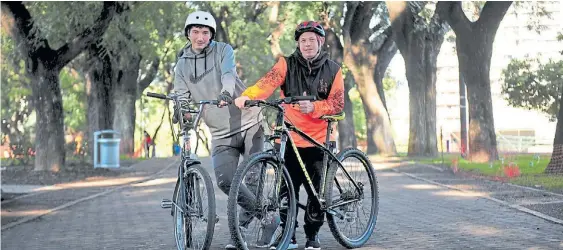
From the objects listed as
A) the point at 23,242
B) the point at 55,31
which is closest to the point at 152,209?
the point at 23,242

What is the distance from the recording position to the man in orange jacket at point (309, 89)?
8.08 m

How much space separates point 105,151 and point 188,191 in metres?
22.0

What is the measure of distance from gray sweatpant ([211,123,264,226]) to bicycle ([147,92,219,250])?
44cm

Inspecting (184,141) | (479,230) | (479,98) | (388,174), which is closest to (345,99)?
(479,98)

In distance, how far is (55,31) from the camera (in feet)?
84.7

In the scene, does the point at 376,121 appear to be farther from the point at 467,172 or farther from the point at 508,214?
the point at 508,214

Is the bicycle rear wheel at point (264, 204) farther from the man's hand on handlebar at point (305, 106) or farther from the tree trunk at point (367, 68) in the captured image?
the tree trunk at point (367, 68)

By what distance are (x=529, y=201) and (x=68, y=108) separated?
47.3m

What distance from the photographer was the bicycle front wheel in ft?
23.7

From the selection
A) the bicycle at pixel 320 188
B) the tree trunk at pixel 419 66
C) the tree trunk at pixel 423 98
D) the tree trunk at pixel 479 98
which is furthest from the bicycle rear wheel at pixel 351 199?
the tree trunk at pixel 423 98

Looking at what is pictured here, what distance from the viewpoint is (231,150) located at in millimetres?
8164

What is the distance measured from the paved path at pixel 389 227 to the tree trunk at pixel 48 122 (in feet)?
34.1

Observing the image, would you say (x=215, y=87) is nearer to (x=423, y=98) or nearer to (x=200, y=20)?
(x=200, y=20)

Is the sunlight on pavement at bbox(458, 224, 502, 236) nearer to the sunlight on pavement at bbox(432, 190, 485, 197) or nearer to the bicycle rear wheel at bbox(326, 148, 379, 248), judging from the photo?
the bicycle rear wheel at bbox(326, 148, 379, 248)
